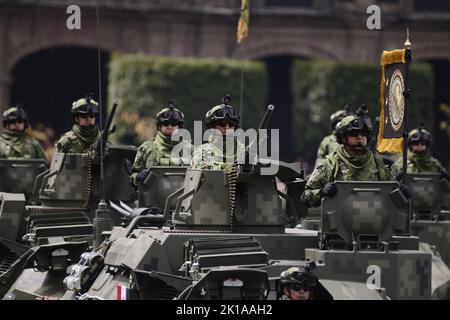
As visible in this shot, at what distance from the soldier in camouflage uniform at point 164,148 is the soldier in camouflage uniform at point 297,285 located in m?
8.42

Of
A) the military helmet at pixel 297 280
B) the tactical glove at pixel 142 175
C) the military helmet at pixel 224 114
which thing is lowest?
the military helmet at pixel 297 280

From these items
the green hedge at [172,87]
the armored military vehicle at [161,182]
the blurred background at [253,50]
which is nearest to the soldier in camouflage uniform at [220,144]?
the armored military vehicle at [161,182]

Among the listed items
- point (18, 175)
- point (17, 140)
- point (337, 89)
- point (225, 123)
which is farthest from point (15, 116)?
point (337, 89)

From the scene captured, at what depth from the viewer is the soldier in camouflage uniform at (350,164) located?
20047 millimetres

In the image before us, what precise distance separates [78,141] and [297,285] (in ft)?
35.3

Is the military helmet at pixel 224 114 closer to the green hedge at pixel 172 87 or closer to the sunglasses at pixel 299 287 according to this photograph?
the sunglasses at pixel 299 287

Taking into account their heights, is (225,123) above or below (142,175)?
above

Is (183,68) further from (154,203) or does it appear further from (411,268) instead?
(411,268)

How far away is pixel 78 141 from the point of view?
2703 cm

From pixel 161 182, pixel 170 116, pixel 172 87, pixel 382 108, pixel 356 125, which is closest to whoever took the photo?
pixel 356 125

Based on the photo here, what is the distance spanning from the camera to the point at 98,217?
22750 millimetres

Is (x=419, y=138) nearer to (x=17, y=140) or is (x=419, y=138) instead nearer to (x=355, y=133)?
(x=17, y=140)

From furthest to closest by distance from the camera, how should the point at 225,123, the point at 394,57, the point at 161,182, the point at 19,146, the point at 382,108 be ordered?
the point at 19,146 → the point at 161,182 → the point at 382,108 → the point at 394,57 → the point at 225,123

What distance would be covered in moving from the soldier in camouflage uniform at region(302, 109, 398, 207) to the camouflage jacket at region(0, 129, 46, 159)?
10.3 m
